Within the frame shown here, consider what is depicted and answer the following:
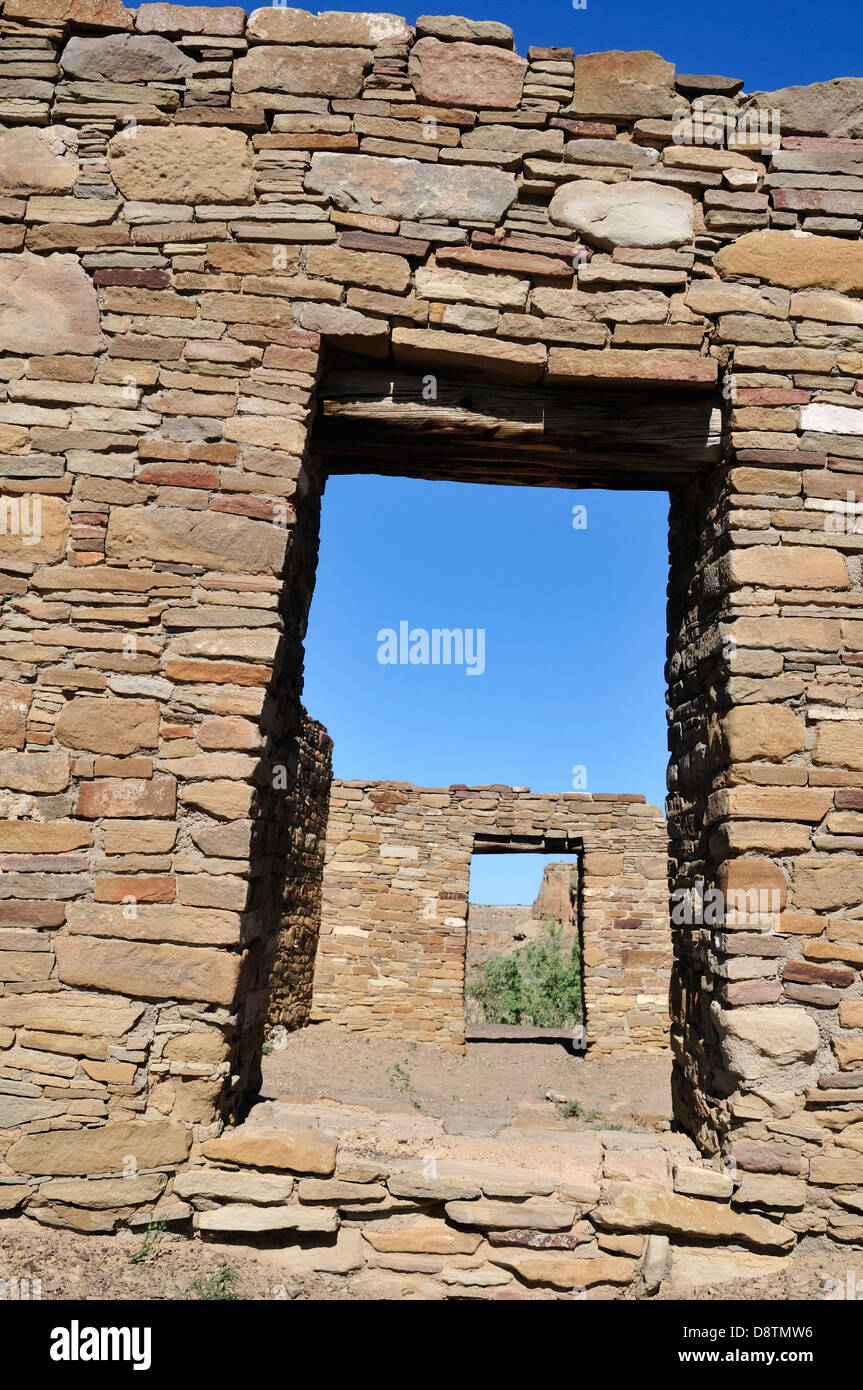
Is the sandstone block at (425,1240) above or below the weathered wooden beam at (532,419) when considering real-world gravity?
below

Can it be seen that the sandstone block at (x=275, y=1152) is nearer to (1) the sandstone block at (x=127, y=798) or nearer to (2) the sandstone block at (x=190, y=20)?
(1) the sandstone block at (x=127, y=798)

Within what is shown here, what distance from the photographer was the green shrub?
1353cm

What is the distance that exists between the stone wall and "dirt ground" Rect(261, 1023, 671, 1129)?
1.24ft

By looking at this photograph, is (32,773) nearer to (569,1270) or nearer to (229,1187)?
(229,1187)

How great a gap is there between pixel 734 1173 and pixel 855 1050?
60cm

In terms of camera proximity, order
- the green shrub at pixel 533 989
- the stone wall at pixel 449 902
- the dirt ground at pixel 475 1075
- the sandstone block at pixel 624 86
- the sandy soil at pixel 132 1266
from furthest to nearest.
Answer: the green shrub at pixel 533 989 → the stone wall at pixel 449 902 → the dirt ground at pixel 475 1075 → the sandstone block at pixel 624 86 → the sandy soil at pixel 132 1266

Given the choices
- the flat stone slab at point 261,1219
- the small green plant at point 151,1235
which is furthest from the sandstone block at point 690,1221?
the small green plant at point 151,1235

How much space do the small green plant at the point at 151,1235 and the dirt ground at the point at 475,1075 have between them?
8.63 feet

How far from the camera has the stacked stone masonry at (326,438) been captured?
119 inches

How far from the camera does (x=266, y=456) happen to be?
3.38m

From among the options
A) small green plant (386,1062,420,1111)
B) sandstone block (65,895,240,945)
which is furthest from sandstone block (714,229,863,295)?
small green plant (386,1062,420,1111)

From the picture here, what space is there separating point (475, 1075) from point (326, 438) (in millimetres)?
6852

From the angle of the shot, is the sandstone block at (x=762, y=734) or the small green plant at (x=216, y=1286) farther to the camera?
the sandstone block at (x=762, y=734)
